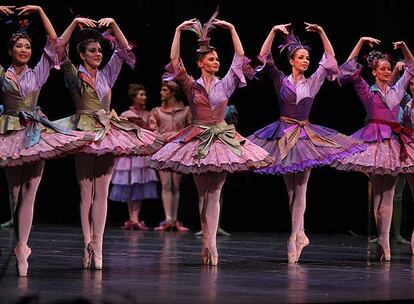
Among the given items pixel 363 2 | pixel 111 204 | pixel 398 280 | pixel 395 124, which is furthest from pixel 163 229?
pixel 398 280

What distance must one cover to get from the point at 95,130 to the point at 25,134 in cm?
62

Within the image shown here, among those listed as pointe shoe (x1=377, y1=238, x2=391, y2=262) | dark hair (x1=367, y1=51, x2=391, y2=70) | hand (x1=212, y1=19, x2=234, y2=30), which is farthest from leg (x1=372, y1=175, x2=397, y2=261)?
hand (x1=212, y1=19, x2=234, y2=30)

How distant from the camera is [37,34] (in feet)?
36.1

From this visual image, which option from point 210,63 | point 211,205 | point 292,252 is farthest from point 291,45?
point 292,252

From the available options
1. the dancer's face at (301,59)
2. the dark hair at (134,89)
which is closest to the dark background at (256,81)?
the dark hair at (134,89)

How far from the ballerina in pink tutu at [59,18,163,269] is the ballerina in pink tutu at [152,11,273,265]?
0.85 feet

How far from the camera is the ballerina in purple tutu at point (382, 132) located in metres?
7.61

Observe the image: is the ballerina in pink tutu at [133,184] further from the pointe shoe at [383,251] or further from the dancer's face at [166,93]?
the pointe shoe at [383,251]

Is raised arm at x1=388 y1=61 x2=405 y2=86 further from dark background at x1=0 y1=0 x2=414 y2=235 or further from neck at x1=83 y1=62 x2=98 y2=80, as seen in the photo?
neck at x1=83 y1=62 x2=98 y2=80

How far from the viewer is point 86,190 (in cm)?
680

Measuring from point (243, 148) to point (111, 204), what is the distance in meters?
5.75

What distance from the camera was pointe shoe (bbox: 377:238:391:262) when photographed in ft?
25.4

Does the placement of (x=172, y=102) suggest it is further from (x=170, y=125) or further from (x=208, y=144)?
(x=208, y=144)

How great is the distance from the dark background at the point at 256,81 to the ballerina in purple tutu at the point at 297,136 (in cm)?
300
